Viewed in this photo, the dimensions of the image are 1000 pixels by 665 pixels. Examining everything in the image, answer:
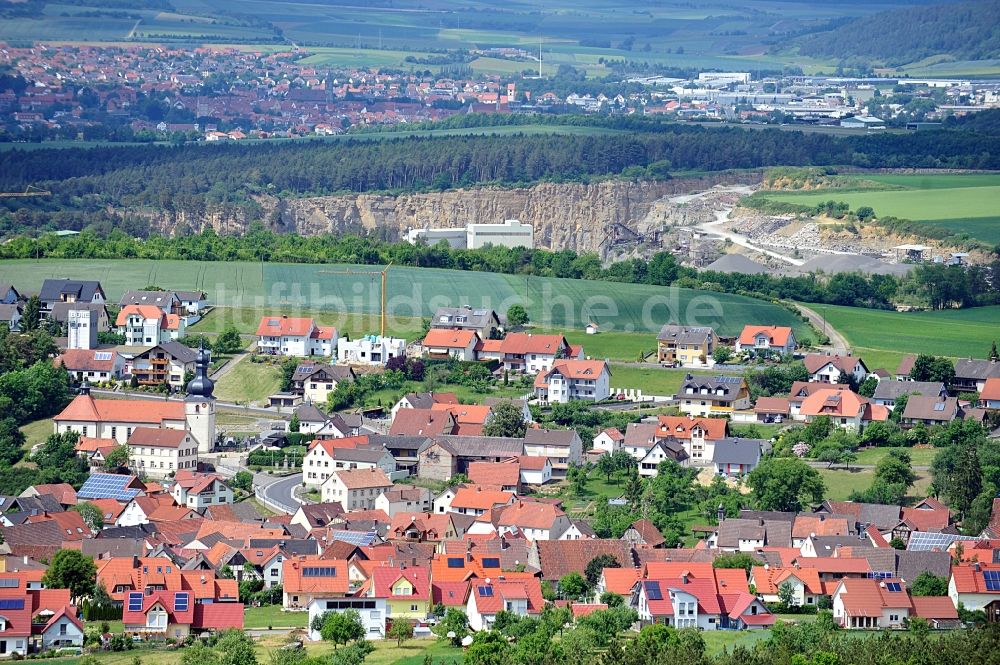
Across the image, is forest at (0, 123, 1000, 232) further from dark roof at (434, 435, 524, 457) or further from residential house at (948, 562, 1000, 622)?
residential house at (948, 562, 1000, 622)

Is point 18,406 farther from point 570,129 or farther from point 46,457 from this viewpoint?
point 570,129

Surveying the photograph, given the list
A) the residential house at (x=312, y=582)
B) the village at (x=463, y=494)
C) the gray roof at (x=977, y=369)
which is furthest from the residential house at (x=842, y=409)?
the residential house at (x=312, y=582)

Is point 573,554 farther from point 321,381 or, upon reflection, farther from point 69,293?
point 69,293

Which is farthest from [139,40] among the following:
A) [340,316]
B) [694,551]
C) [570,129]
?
[694,551]

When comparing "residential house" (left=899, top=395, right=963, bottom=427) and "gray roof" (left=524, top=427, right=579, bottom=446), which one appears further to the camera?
"residential house" (left=899, top=395, right=963, bottom=427)

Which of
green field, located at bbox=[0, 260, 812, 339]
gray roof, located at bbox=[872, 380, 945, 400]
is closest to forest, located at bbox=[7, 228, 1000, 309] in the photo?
green field, located at bbox=[0, 260, 812, 339]

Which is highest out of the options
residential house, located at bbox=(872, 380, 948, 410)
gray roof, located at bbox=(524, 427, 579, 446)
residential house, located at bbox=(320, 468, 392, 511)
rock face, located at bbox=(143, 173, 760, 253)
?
rock face, located at bbox=(143, 173, 760, 253)
